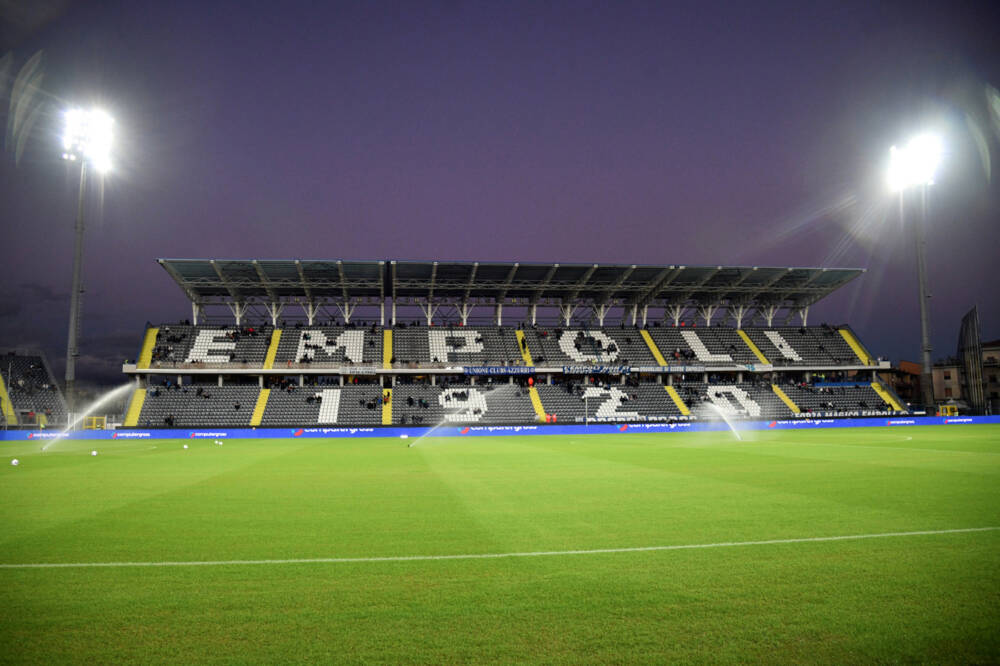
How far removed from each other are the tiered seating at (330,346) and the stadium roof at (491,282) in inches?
128

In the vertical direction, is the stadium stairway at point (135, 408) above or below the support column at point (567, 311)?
below

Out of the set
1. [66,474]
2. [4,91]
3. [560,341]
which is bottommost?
[66,474]

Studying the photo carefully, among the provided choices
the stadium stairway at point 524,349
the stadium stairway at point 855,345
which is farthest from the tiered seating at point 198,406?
the stadium stairway at point 855,345

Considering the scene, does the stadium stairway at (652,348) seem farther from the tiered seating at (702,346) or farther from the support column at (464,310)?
the support column at (464,310)

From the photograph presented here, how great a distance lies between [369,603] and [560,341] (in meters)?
53.0

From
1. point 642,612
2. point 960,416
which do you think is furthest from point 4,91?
point 960,416

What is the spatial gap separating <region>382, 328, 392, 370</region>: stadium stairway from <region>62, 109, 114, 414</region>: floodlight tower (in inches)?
913

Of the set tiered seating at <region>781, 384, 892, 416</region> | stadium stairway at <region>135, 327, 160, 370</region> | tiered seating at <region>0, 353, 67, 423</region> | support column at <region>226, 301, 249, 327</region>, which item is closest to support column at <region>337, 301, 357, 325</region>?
support column at <region>226, 301, 249, 327</region>

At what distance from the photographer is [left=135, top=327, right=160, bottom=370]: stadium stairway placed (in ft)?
160

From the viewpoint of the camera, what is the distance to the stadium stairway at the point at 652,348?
55594 millimetres

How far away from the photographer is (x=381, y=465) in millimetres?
19609

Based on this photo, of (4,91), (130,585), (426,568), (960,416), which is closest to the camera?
(130,585)

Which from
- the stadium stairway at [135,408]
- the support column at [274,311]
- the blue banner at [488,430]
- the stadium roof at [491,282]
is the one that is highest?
the stadium roof at [491,282]

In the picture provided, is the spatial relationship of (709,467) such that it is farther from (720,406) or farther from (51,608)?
(720,406)
